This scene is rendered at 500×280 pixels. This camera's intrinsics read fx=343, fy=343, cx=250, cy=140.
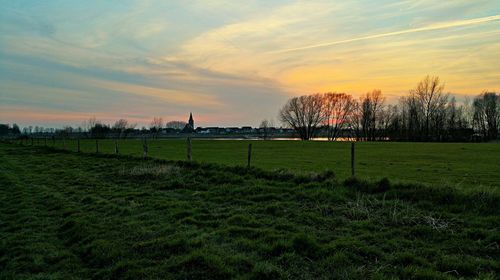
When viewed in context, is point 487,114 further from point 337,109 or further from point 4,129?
point 4,129

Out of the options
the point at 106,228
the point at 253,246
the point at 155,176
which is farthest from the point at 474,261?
the point at 155,176

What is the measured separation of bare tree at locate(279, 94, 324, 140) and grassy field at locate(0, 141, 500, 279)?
407 feet

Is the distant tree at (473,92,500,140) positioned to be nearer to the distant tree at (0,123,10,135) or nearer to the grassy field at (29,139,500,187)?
the grassy field at (29,139,500,187)

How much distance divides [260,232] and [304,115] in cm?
13124

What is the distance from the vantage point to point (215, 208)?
10484mm

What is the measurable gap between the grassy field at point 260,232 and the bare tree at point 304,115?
12398 cm

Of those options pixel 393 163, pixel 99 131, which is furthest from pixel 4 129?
pixel 393 163

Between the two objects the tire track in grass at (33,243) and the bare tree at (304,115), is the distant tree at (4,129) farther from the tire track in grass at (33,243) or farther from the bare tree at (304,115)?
the tire track in grass at (33,243)

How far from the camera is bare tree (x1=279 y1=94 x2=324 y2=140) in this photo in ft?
446

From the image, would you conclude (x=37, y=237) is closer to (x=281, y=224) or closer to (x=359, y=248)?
(x=281, y=224)

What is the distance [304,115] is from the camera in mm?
136750

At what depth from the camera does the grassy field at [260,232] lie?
5969mm

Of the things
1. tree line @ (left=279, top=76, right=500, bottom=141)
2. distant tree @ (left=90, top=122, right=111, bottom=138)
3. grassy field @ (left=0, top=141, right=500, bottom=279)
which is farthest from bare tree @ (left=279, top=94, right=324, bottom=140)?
grassy field @ (left=0, top=141, right=500, bottom=279)

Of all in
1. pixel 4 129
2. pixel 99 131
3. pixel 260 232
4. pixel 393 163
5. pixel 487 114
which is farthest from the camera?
pixel 4 129
